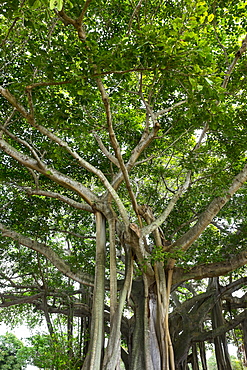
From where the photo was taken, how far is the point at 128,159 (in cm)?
608

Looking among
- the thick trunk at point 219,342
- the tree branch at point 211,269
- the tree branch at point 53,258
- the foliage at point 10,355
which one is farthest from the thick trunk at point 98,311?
the foliage at point 10,355

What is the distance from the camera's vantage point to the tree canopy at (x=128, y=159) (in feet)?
11.1

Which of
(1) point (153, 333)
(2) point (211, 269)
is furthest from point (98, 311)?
(2) point (211, 269)

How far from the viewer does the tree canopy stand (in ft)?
11.1

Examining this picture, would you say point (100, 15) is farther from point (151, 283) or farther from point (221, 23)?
point (151, 283)

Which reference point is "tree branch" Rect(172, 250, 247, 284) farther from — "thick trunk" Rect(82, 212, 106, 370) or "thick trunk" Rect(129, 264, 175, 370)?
"thick trunk" Rect(82, 212, 106, 370)

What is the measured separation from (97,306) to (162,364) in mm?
1251

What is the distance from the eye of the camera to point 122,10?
4.62 m

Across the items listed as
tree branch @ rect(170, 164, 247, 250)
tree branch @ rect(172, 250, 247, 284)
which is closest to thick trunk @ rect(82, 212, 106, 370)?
tree branch @ rect(170, 164, 247, 250)

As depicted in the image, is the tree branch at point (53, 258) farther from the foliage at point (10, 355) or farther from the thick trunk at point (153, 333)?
the foliage at point (10, 355)

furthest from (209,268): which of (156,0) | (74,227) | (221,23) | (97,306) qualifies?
(156,0)

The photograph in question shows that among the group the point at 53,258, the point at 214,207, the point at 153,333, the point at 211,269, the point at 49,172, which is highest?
the point at 49,172

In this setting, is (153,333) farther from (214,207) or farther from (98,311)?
(214,207)

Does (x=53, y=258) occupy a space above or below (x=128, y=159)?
below
